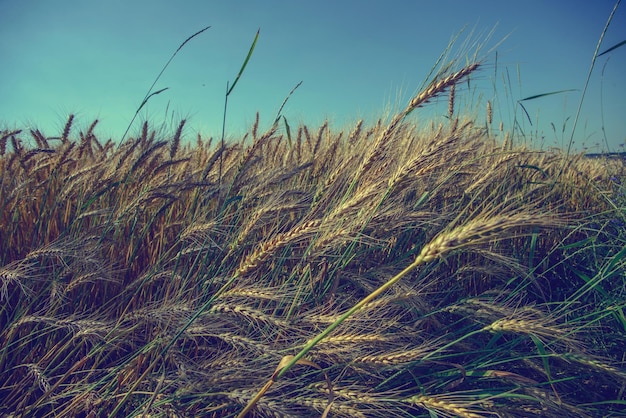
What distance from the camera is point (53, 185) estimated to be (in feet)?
6.81

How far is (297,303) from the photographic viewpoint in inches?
59.7

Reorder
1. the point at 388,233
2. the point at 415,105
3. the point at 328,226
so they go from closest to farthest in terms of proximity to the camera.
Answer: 1. the point at 328,226
2. the point at 415,105
3. the point at 388,233

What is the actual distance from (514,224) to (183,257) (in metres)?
1.42

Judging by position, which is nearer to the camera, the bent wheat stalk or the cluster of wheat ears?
the bent wheat stalk

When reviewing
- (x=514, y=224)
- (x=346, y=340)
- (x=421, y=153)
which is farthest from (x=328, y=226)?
(x=514, y=224)

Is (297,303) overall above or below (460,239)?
below

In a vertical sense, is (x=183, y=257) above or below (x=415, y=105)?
below

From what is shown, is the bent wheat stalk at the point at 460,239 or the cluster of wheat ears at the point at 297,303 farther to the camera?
the cluster of wheat ears at the point at 297,303

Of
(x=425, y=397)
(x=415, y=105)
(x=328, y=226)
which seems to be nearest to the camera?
(x=425, y=397)

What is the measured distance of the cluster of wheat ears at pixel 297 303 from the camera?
1.20 m

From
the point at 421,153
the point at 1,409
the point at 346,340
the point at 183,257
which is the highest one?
the point at 421,153

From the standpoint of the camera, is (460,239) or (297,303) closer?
(460,239)

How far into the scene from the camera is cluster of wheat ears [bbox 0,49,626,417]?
1200 millimetres

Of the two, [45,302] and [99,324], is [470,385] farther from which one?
[45,302]
